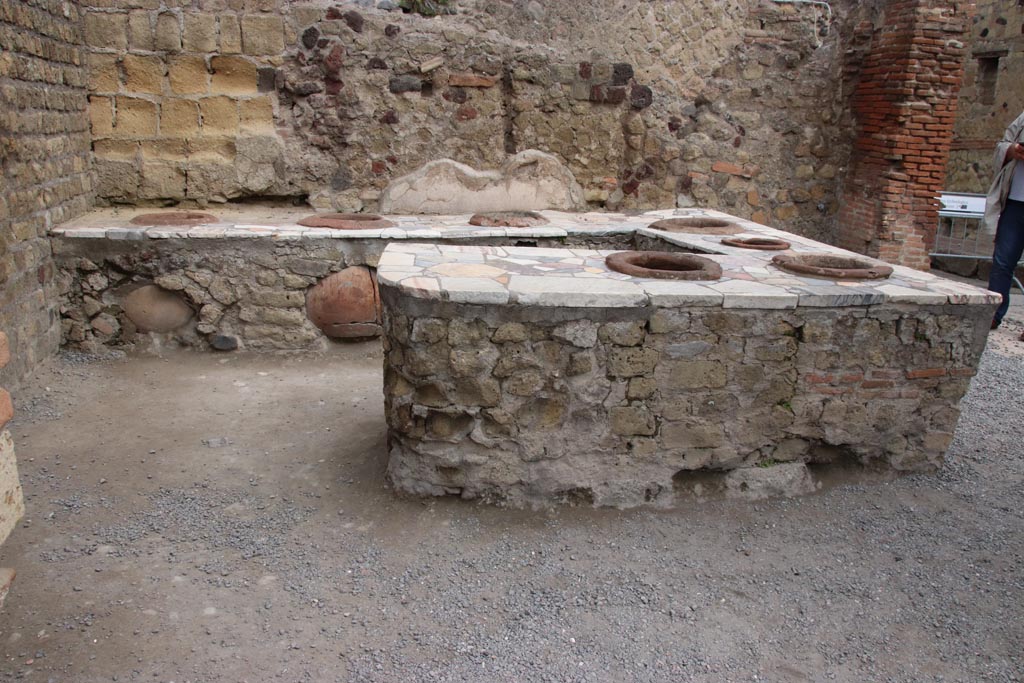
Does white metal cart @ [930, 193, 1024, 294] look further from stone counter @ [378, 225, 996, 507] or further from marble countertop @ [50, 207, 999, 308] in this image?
stone counter @ [378, 225, 996, 507]

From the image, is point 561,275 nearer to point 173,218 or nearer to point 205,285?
point 205,285

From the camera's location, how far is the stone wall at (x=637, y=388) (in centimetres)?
319

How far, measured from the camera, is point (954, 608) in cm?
282

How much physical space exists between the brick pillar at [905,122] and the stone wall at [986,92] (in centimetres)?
545

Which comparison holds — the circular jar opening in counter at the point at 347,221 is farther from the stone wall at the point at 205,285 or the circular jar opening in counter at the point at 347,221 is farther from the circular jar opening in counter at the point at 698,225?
the circular jar opening in counter at the point at 698,225

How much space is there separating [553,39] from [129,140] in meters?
3.69

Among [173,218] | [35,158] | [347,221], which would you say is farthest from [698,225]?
[35,158]

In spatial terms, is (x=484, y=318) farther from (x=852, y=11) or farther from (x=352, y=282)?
(x=852, y=11)

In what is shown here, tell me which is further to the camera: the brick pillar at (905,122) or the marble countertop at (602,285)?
the brick pillar at (905,122)

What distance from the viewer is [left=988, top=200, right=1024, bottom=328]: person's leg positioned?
6.13 metres

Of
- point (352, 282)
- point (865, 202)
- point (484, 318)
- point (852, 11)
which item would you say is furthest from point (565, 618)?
point (852, 11)

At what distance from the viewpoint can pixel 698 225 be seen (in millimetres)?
5836

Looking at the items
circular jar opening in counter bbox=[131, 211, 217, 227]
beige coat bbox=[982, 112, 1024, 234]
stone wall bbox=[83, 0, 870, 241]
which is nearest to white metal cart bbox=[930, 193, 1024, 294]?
stone wall bbox=[83, 0, 870, 241]

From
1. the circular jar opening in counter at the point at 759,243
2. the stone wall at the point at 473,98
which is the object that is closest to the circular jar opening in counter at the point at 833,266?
the circular jar opening in counter at the point at 759,243
